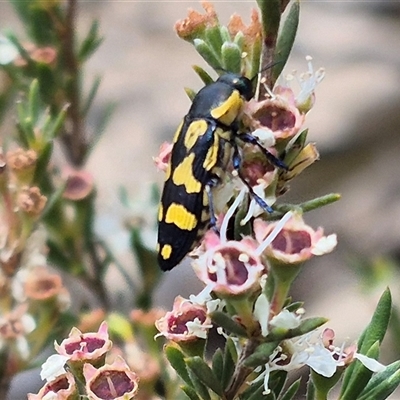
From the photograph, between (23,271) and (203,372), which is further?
(23,271)

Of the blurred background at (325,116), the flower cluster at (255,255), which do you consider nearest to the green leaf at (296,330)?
the flower cluster at (255,255)

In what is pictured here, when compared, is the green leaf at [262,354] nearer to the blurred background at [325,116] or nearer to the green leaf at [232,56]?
the green leaf at [232,56]

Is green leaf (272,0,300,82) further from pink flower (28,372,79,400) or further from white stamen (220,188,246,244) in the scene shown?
pink flower (28,372,79,400)

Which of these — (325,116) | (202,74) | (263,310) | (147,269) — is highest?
(202,74)

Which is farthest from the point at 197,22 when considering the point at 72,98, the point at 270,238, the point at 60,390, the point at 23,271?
the point at 72,98

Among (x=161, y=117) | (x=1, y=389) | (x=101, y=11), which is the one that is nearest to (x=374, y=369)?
(x=1, y=389)

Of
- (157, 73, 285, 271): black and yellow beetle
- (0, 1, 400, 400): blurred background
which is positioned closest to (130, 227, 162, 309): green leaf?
(157, 73, 285, 271): black and yellow beetle

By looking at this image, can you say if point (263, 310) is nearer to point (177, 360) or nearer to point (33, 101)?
point (177, 360)
